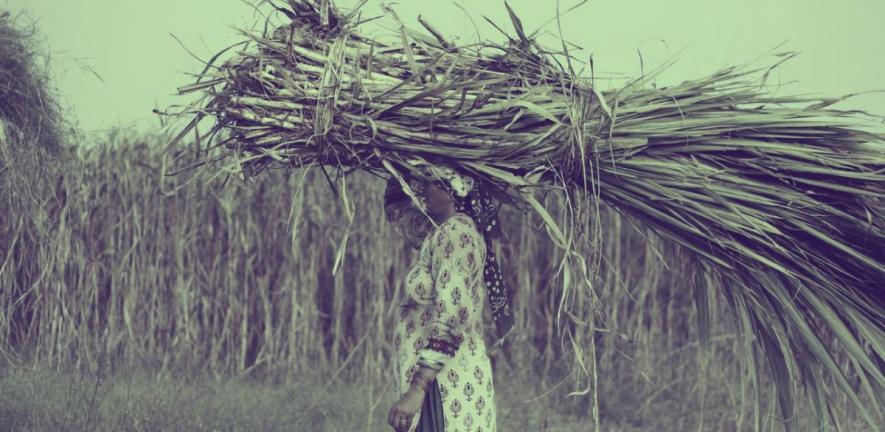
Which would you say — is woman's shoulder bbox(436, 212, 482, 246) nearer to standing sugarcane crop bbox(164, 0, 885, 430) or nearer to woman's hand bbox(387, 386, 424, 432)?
standing sugarcane crop bbox(164, 0, 885, 430)

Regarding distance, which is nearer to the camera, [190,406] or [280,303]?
[190,406]

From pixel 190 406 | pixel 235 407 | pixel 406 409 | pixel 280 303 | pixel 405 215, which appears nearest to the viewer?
pixel 406 409

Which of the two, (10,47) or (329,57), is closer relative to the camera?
(329,57)

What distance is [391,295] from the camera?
772 centimetres

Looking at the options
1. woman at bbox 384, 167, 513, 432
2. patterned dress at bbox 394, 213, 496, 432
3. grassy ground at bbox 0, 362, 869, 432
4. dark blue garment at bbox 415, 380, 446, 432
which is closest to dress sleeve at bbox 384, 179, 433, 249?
woman at bbox 384, 167, 513, 432

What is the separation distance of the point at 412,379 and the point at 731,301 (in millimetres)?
1079

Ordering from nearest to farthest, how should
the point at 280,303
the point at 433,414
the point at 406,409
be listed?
the point at 406,409
the point at 433,414
the point at 280,303

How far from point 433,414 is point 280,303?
471cm

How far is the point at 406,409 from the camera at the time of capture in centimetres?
288

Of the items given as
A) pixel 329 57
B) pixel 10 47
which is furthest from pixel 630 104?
pixel 10 47

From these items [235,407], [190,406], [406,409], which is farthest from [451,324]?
[235,407]

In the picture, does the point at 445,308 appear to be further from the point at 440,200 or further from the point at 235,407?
the point at 235,407

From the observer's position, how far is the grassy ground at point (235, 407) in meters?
4.86

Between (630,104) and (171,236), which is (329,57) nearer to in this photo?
(630,104)
